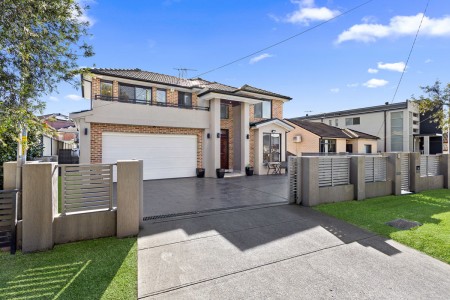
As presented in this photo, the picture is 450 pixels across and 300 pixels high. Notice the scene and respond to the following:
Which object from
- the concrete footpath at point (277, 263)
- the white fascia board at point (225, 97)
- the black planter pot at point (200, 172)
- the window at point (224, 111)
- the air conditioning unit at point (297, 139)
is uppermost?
the white fascia board at point (225, 97)

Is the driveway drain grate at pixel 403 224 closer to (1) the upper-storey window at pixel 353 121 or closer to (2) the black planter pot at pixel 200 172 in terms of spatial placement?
(2) the black planter pot at pixel 200 172

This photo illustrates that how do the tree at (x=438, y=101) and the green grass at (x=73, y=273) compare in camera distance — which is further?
the tree at (x=438, y=101)

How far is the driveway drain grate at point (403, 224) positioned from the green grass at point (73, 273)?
5.92 m

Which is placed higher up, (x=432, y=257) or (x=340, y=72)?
(x=340, y=72)

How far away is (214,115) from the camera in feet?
46.4

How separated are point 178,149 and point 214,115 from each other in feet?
9.51

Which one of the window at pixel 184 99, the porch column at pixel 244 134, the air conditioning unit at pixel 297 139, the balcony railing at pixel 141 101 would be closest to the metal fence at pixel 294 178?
the porch column at pixel 244 134

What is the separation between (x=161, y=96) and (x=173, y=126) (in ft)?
8.37

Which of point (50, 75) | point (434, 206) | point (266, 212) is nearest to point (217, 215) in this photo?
point (266, 212)

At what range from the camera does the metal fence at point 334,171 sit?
7.74 metres

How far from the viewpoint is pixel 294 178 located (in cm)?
769

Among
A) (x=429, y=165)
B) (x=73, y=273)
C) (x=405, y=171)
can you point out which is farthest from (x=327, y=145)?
(x=73, y=273)

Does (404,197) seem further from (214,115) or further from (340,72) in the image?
(340,72)

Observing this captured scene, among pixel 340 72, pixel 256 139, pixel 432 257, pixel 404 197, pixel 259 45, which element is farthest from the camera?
pixel 340 72
